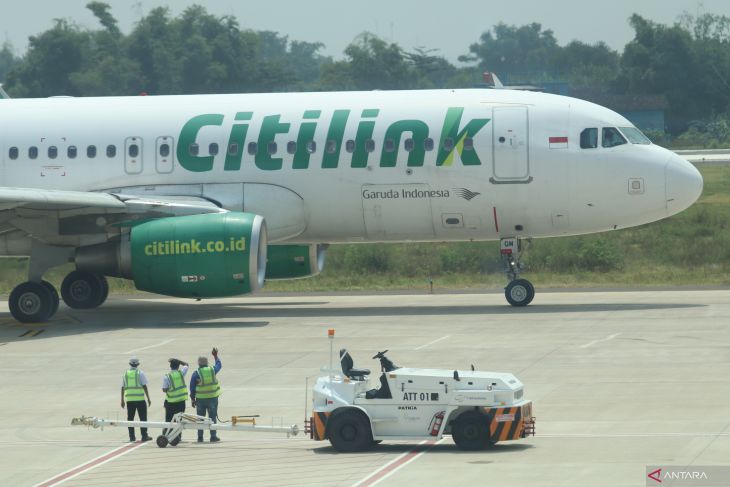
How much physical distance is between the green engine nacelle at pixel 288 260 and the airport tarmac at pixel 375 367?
102 centimetres

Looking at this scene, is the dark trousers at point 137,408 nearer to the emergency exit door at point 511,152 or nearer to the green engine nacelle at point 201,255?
the green engine nacelle at point 201,255

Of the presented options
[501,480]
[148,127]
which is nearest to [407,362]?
[501,480]

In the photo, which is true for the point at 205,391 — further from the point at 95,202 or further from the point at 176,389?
the point at 95,202

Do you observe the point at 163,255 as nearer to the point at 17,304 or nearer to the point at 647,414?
the point at 17,304

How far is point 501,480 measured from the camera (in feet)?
55.2

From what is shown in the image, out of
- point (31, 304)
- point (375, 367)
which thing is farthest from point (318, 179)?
point (375, 367)

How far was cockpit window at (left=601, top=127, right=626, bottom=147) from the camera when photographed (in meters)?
33.2

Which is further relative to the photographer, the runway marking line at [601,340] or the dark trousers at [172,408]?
the runway marking line at [601,340]

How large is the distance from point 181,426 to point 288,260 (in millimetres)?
16477

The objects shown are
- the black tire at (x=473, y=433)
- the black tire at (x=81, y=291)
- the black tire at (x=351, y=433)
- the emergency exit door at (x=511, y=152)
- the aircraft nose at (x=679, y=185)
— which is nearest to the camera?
the black tire at (x=473, y=433)

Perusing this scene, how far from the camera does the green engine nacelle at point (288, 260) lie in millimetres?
36062

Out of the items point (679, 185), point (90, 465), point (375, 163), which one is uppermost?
point (375, 163)

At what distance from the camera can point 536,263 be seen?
4709 cm

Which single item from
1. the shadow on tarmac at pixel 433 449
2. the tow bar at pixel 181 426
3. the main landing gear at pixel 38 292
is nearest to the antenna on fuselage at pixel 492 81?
the main landing gear at pixel 38 292
